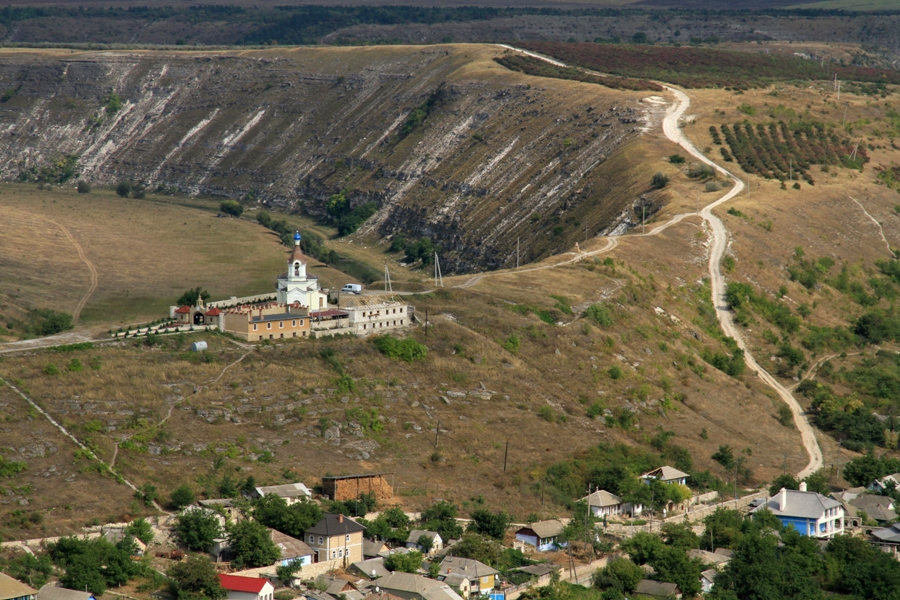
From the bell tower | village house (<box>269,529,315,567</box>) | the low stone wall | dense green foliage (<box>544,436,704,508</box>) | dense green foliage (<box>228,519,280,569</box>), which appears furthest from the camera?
the low stone wall

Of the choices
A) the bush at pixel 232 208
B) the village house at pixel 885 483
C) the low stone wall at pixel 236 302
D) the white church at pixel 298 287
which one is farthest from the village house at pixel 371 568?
the bush at pixel 232 208

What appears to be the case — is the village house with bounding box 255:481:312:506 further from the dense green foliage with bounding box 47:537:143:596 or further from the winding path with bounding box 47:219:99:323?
the winding path with bounding box 47:219:99:323

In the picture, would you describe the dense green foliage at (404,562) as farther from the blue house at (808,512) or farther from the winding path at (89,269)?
the winding path at (89,269)

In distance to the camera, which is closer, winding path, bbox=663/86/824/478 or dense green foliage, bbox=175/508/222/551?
dense green foliage, bbox=175/508/222/551

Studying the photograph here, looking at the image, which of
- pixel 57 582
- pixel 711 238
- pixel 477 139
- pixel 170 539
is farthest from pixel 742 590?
pixel 477 139

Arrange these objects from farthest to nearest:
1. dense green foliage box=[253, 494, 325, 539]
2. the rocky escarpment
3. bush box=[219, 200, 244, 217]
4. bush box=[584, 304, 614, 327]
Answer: bush box=[219, 200, 244, 217], the rocky escarpment, bush box=[584, 304, 614, 327], dense green foliage box=[253, 494, 325, 539]

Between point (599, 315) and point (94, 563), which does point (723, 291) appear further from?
point (94, 563)

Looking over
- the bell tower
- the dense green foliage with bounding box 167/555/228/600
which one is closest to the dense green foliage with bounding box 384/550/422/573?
the dense green foliage with bounding box 167/555/228/600
